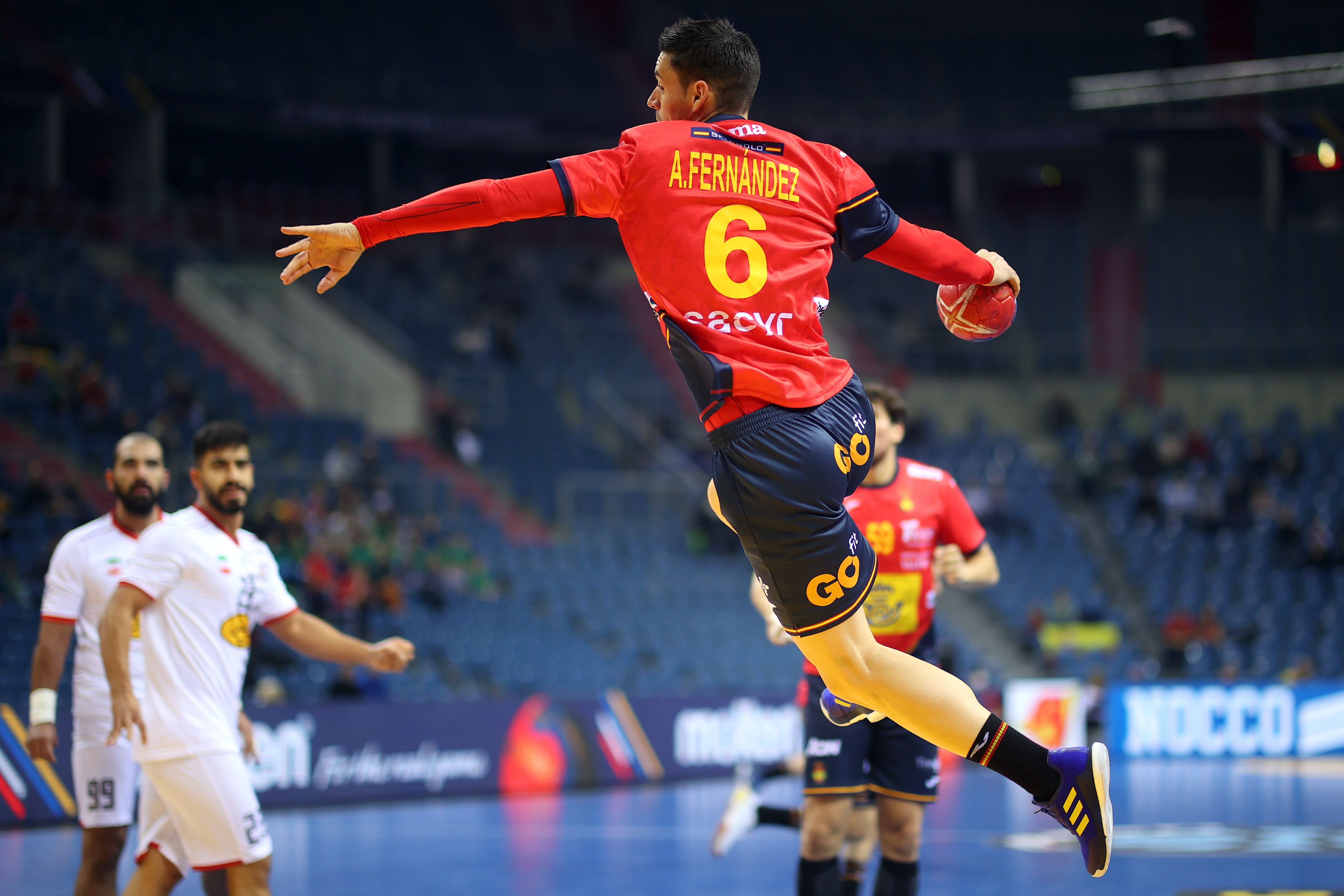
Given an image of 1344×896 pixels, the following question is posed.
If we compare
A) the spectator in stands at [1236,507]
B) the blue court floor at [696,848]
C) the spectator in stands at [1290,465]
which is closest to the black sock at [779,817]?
the blue court floor at [696,848]

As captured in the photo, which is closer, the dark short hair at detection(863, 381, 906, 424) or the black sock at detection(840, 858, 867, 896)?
the dark short hair at detection(863, 381, 906, 424)

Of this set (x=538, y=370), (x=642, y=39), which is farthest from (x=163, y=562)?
(x=642, y=39)

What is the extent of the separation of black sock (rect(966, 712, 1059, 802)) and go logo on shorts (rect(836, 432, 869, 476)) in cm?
79

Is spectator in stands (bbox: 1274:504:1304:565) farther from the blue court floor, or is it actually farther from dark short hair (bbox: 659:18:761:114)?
dark short hair (bbox: 659:18:761:114)

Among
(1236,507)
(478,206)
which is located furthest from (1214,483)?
(478,206)

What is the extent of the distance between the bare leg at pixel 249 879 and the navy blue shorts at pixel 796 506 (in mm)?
2621

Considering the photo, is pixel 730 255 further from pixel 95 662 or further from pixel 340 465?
pixel 340 465

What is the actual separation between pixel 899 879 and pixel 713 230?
357 cm

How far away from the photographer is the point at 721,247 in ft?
11.9

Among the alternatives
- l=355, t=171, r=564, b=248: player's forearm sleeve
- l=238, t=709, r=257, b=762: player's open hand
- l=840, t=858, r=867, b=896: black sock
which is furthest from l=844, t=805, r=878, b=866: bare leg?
l=355, t=171, r=564, b=248: player's forearm sleeve

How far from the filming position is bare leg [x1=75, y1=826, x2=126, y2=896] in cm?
585

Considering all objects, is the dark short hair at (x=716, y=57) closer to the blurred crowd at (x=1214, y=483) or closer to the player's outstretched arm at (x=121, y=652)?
the player's outstretched arm at (x=121, y=652)

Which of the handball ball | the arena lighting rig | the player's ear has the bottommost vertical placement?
the handball ball

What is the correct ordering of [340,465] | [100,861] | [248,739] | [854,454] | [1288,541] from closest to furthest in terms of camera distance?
[854,454], [100,861], [248,739], [340,465], [1288,541]
